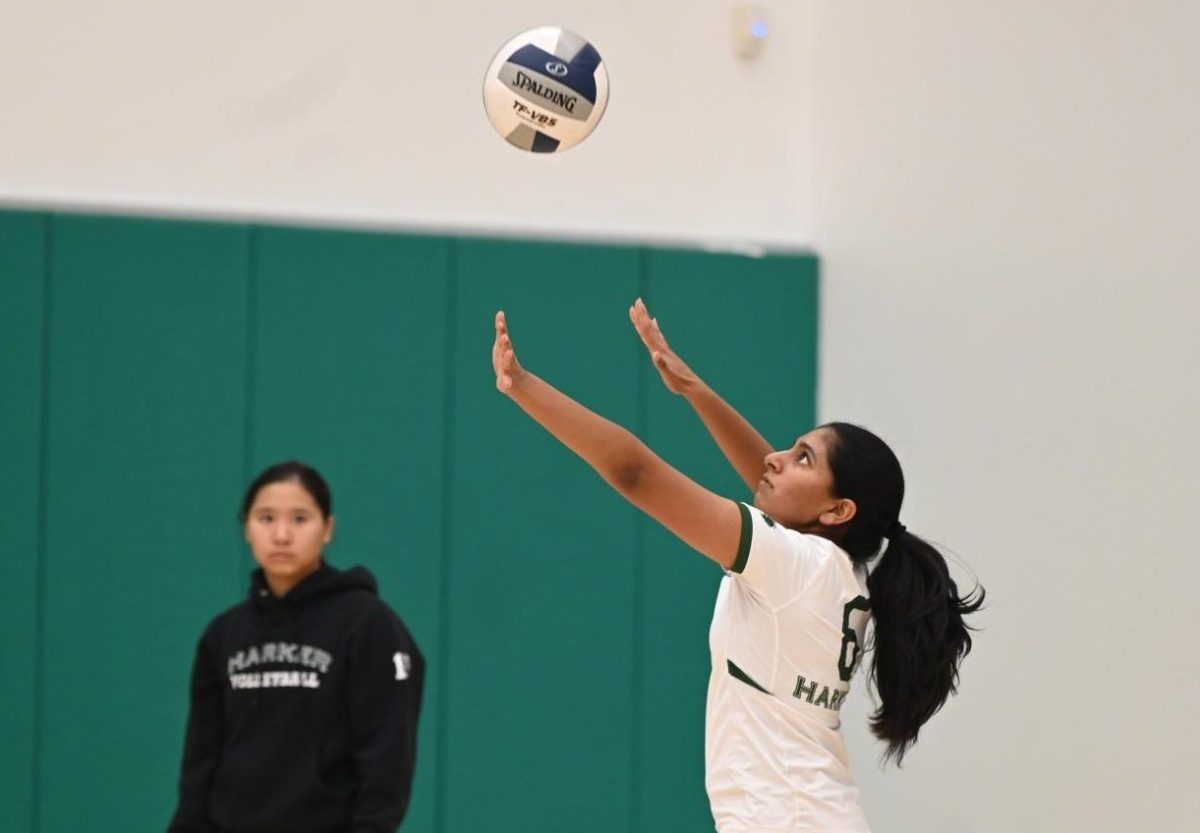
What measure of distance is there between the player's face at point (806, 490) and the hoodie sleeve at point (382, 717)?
1.11m

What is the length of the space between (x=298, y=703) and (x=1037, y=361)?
9.21 feet

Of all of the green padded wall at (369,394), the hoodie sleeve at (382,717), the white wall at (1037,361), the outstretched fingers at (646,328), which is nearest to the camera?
the outstretched fingers at (646,328)

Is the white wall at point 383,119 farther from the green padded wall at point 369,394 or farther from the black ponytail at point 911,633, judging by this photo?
the black ponytail at point 911,633

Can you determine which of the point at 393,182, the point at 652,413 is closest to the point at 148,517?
the point at 393,182

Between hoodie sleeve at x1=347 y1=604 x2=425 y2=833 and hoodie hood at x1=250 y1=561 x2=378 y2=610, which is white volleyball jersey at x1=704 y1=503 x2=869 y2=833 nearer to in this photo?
hoodie sleeve at x1=347 y1=604 x2=425 y2=833

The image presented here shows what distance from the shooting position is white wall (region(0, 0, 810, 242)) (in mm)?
5805

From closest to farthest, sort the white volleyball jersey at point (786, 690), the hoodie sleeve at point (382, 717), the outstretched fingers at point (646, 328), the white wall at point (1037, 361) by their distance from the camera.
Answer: the white volleyball jersey at point (786, 690) < the outstretched fingers at point (646, 328) < the hoodie sleeve at point (382, 717) < the white wall at point (1037, 361)

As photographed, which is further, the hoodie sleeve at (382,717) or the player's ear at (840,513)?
the hoodie sleeve at (382,717)

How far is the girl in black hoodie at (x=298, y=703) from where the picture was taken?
11.7ft

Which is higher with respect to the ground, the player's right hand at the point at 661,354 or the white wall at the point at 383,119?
the white wall at the point at 383,119

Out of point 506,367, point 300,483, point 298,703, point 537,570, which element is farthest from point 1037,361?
point 506,367

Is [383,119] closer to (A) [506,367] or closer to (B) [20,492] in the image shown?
(B) [20,492]

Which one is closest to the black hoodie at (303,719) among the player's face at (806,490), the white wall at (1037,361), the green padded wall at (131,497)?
the player's face at (806,490)

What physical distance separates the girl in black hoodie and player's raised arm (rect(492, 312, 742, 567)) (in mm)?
1174
